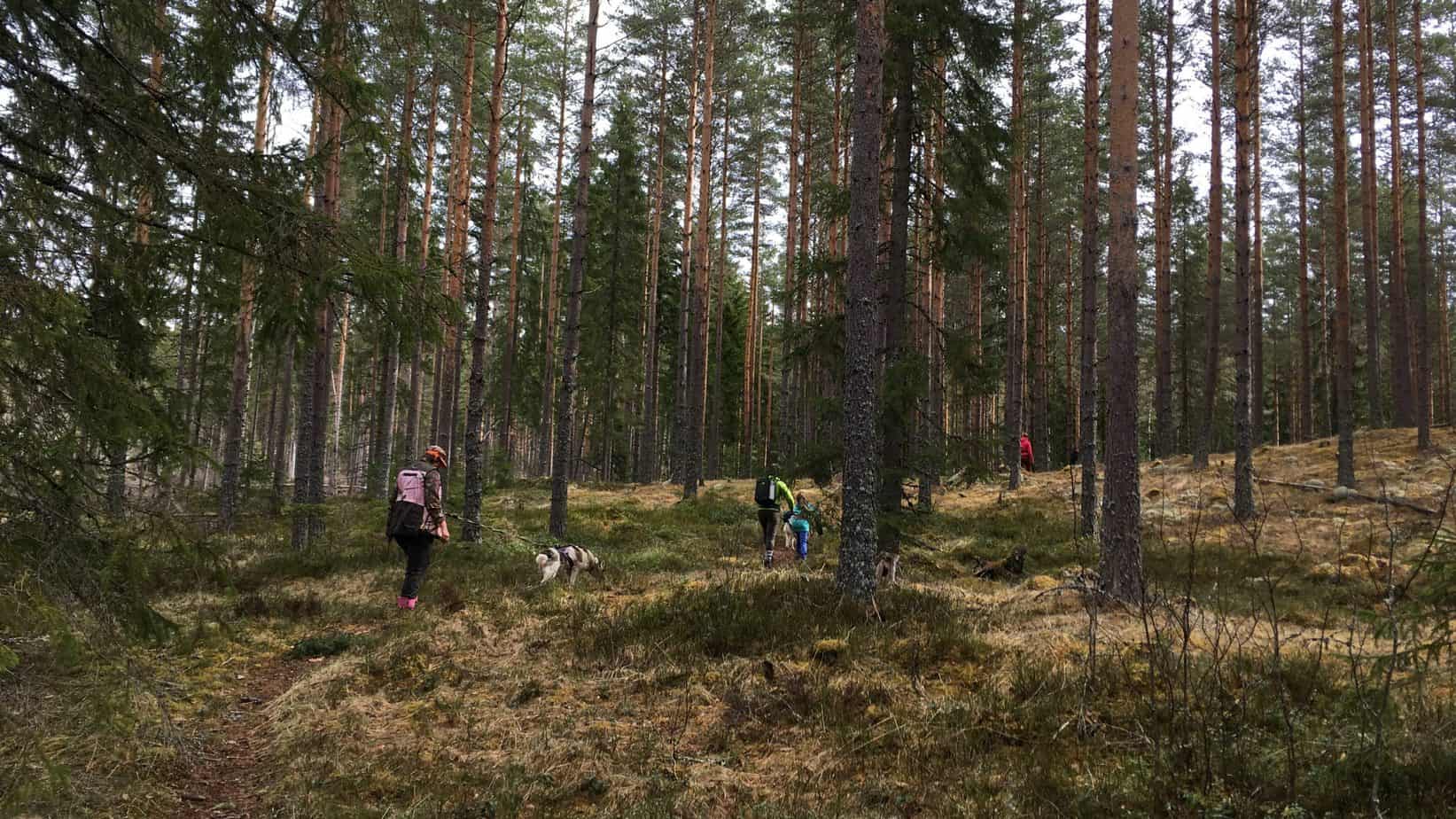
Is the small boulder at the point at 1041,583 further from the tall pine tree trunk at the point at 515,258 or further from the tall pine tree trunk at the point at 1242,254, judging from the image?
the tall pine tree trunk at the point at 515,258

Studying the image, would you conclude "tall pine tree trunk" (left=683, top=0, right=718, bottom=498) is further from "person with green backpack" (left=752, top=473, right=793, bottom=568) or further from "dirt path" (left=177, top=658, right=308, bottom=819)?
"dirt path" (left=177, top=658, right=308, bottom=819)

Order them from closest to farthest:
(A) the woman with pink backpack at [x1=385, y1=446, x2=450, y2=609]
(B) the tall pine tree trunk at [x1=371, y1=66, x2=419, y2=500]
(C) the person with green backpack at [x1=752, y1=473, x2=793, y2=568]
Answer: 1. (A) the woman with pink backpack at [x1=385, y1=446, x2=450, y2=609]
2. (C) the person with green backpack at [x1=752, y1=473, x2=793, y2=568]
3. (B) the tall pine tree trunk at [x1=371, y1=66, x2=419, y2=500]

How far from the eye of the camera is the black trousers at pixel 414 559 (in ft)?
27.5

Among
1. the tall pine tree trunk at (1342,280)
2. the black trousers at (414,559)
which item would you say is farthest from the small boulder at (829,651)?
the tall pine tree trunk at (1342,280)

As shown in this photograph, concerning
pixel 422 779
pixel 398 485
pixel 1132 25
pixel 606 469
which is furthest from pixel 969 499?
pixel 606 469

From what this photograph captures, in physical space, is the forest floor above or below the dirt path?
above

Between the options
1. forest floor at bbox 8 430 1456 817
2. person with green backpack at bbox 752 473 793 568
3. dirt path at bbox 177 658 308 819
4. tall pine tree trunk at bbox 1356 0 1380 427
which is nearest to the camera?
forest floor at bbox 8 430 1456 817

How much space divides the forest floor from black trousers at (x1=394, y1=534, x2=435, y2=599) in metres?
0.27

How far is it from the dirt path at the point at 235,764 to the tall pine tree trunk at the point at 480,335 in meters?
5.90

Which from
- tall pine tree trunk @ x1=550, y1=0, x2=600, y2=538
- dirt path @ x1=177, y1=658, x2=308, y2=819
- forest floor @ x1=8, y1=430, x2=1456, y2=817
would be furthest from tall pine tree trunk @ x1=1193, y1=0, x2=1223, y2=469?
dirt path @ x1=177, y1=658, x2=308, y2=819

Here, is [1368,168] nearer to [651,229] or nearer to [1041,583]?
[1041,583]

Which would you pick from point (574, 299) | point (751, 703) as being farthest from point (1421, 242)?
point (751, 703)

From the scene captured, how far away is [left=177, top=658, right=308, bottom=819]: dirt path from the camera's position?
4086mm

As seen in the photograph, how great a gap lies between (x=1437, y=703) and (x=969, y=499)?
49.8ft
